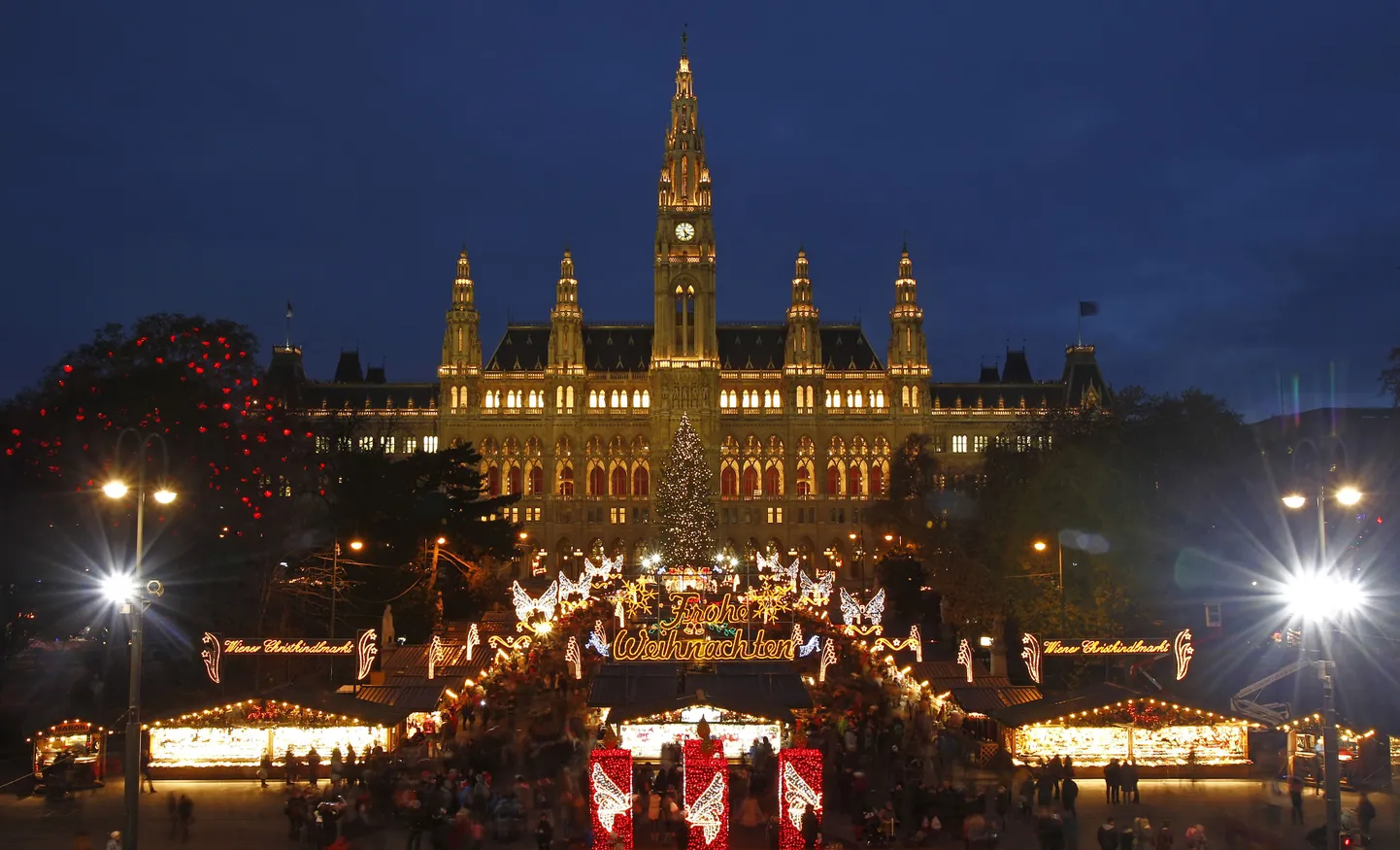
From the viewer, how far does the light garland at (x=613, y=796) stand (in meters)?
21.0

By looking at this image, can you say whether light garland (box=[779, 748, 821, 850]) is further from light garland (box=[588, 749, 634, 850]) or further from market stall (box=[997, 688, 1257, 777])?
market stall (box=[997, 688, 1257, 777])

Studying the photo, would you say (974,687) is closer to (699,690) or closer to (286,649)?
(699,690)

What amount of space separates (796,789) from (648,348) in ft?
329

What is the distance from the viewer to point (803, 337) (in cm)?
11650

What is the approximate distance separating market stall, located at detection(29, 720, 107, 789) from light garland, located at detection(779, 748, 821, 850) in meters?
16.3

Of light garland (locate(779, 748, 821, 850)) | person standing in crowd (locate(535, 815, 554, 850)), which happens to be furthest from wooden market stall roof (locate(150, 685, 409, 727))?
light garland (locate(779, 748, 821, 850))

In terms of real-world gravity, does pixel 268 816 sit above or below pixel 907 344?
below

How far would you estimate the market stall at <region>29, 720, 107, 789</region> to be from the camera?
28.8 metres

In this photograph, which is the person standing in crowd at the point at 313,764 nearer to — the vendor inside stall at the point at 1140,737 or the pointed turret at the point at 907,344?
the vendor inside stall at the point at 1140,737

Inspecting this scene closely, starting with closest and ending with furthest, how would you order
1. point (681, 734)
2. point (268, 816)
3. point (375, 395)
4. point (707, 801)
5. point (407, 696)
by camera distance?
point (707, 801), point (268, 816), point (681, 734), point (407, 696), point (375, 395)

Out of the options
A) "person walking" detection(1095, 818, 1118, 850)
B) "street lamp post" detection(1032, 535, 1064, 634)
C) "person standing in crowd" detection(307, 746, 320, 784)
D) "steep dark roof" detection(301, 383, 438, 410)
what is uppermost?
"steep dark roof" detection(301, 383, 438, 410)

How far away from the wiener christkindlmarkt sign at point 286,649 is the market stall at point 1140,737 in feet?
56.3

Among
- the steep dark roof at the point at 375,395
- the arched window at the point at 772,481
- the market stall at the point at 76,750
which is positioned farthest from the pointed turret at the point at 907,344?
the market stall at the point at 76,750

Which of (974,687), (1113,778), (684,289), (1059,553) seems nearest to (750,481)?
(684,289)
